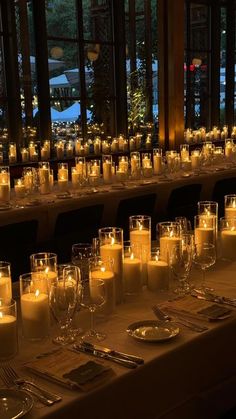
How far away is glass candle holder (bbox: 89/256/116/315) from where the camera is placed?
2049 mm

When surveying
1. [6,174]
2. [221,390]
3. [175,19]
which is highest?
[175,19]

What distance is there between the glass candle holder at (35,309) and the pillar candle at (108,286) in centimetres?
21

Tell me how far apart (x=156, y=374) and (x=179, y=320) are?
1.03 feet

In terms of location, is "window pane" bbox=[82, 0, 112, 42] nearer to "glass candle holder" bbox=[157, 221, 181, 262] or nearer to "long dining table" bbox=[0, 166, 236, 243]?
"long dining table" bbox=[0, 166, 236, 243]

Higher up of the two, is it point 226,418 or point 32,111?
point 32,111

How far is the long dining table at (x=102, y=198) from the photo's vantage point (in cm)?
443

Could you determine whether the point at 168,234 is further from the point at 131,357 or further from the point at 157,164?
the point at 157,164

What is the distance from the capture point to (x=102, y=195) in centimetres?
486

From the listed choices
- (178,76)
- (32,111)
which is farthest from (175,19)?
(32,111)

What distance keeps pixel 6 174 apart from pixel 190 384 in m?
3.36

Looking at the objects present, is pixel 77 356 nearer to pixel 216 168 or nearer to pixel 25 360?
pixel 25 360

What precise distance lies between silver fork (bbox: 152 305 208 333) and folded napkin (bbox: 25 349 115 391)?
14.9 inches

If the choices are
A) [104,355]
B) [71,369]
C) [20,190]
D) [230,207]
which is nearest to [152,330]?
[104,355]

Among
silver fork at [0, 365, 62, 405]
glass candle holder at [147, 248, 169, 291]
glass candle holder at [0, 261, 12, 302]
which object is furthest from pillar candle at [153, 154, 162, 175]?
silver fork at [0, 365, 62, 405]
